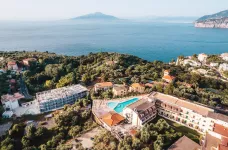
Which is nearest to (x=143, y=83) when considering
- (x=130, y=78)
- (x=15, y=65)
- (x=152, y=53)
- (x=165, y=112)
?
(x=130, y=78)

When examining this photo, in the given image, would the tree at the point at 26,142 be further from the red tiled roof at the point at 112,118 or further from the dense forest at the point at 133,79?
the dense forest at the point at 133,79

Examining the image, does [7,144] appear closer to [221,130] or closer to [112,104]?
[112,104]

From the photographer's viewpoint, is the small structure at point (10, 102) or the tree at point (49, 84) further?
the tree at point (49, 84)

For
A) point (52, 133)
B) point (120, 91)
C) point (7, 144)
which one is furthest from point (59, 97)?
point (7, 144)

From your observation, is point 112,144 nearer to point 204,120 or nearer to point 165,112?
point 165,112

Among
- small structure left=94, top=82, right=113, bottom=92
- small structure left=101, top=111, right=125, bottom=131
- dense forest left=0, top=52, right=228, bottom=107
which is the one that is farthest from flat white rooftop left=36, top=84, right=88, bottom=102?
small structure left=101, top=111, right=125, bottom=131

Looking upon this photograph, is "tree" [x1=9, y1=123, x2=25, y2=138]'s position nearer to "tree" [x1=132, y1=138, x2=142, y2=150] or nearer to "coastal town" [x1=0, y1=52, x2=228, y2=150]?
"coastal town" [x1=0, y1=52, x2=228, y2=150]

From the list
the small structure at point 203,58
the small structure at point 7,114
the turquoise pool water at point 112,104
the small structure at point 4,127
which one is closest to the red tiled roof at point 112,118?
the turquoise pool water at point 112,104
